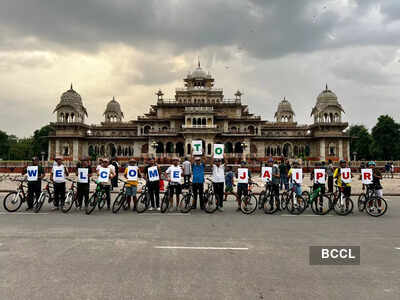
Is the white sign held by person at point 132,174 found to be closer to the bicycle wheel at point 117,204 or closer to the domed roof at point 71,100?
the bicycle wheel at point 117,204

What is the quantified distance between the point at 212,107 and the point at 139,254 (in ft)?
157

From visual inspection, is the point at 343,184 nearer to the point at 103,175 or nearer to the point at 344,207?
the point at 344,207

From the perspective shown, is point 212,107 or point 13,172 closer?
point 13,172

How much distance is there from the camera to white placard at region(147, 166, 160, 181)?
38.3 ft

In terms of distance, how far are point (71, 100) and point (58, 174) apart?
48631 millimetres

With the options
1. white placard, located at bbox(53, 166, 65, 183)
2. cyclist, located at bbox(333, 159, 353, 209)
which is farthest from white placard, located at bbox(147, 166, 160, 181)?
cyclist, located at bbox(333, 159, 353, 209)

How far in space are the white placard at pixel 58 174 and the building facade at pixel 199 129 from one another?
3833 centimetres

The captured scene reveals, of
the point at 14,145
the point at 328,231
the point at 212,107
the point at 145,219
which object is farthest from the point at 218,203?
the point at 14,145

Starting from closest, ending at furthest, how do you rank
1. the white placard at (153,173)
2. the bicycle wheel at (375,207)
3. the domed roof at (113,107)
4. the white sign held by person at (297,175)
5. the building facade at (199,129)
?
1. the bicycle wheel at (375,207)
2. the white placard at (153,173)
3. the white sign held by person at (297,175)
4. the building facade at (199,129)
5. the domed roof at (113,107)

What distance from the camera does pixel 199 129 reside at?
49.7 metres

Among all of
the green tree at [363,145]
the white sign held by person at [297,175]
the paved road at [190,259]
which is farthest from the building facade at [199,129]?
the paved road at [190,259]

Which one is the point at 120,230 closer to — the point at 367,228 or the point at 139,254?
the point at 139,254

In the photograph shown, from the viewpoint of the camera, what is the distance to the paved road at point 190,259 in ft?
14.7

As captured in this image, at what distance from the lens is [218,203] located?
1171 centimetres
